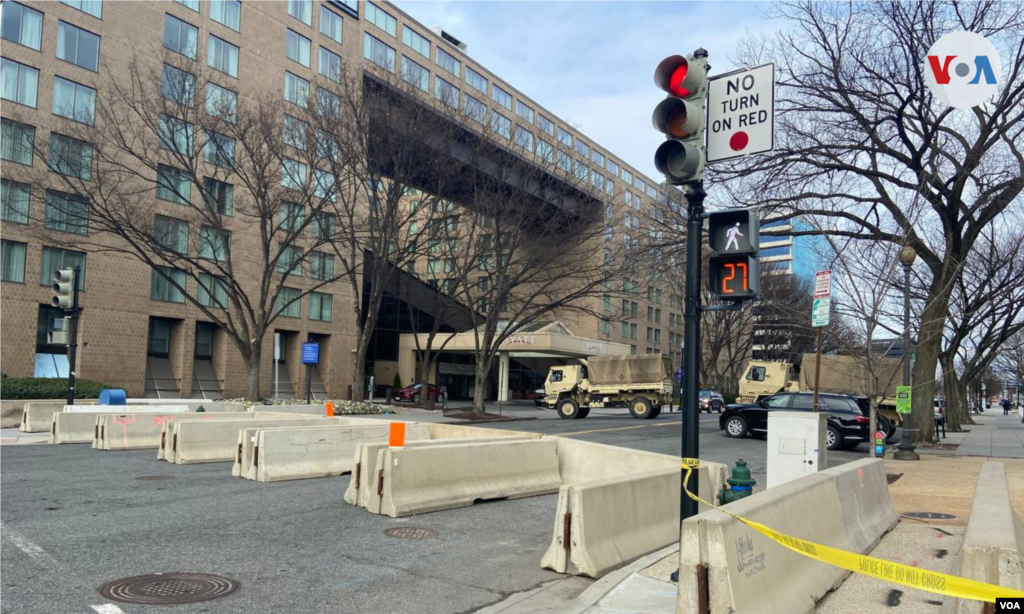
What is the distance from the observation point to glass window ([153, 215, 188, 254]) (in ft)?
100

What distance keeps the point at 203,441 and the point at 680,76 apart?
1104 cm

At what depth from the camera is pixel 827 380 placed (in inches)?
1325

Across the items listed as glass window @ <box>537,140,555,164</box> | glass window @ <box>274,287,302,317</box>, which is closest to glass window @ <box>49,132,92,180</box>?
glass window @ <box>537,140,555,164</box>

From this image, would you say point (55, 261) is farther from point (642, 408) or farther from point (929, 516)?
point (929, 516)

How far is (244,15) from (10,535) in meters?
42.4

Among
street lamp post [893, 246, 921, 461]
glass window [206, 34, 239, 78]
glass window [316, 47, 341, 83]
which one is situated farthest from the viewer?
glass window [316, 47, 341, 83]

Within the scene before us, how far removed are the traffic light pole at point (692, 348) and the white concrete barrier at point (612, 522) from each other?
338 mm

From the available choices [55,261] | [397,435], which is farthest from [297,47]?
[397,435]

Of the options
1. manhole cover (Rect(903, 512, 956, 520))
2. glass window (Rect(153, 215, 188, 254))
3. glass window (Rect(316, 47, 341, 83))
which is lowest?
manhole cover (Rect(903, 512, 956, 520))

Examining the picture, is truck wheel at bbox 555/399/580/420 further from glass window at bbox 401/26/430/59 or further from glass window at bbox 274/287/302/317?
glass window at bbox 401/26/430/59

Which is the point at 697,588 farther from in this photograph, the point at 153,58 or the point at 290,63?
the point at 290,63

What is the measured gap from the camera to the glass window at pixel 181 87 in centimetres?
2462

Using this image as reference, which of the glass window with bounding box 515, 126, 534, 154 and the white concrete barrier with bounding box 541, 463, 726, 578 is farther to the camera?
the glass window with bounding box 515, 126, 534, 154

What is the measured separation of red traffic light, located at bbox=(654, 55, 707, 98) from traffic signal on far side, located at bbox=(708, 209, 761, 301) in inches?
41.0
